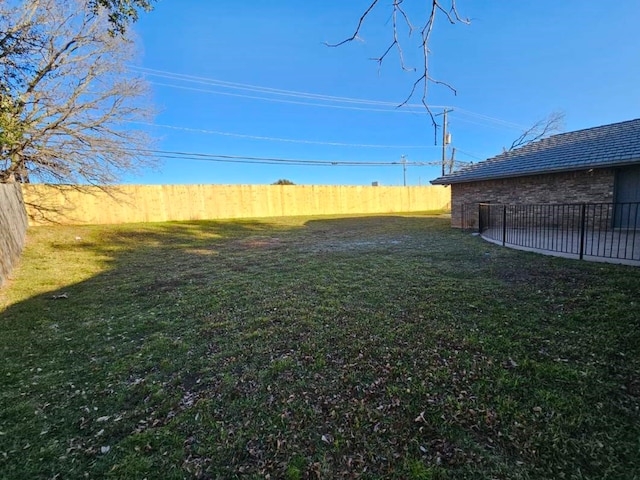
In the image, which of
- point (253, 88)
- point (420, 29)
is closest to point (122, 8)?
point (420, 29)

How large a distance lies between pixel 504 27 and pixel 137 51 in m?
13.4

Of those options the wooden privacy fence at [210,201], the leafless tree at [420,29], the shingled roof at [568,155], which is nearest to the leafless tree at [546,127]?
the wooden privacy fence at [210,201]

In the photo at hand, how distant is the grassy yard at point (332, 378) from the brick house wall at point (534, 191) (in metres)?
5.73

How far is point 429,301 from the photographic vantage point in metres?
4.00

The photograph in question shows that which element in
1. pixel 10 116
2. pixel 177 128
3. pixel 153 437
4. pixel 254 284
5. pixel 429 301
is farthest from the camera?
pixel 177 128

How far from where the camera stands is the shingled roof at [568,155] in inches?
337

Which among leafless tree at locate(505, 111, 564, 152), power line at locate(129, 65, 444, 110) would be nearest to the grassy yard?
power line at locate(129, 65, 444, 110)

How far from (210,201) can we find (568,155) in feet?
56.3

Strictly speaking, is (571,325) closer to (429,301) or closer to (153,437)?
(429,301)

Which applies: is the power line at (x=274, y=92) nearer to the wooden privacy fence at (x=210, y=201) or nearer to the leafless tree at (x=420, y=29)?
the wooden privacy fence at (x=210, y=201)

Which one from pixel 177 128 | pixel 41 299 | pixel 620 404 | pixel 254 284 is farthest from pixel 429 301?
pixel 177 128

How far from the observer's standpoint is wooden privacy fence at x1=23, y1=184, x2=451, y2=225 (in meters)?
13.0

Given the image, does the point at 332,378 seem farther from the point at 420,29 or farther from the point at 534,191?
the point at 534,191

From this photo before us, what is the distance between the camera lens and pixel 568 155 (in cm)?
983
